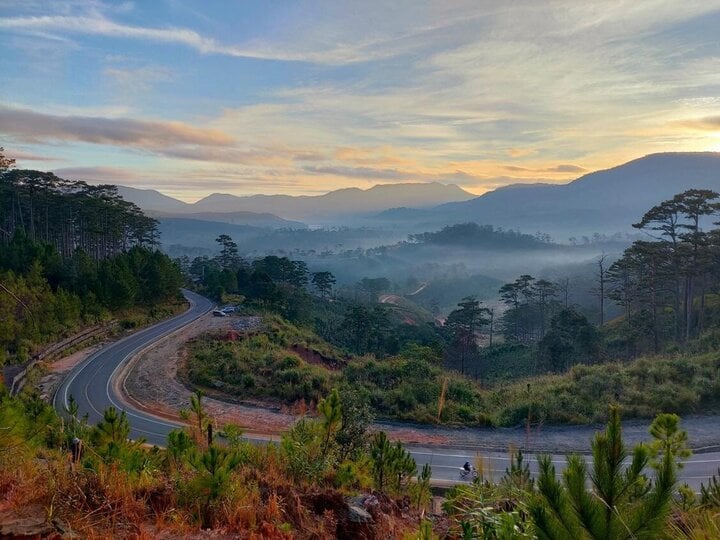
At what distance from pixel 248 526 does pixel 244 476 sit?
1254mm

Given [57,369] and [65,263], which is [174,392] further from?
[65,263]

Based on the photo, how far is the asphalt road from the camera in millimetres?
11828

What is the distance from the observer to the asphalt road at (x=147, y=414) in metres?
11.8

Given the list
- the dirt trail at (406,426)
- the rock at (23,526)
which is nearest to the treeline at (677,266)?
the dirt trail at (406,426)

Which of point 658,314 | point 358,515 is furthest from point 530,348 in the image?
point 358,515

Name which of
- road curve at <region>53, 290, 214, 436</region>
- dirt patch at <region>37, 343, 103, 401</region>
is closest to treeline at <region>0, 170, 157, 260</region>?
road curve at <region>53, 290, 214, 436</region>

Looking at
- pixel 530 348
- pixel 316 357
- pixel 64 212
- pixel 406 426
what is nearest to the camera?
pixel 406 426

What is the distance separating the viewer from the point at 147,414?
742 inches

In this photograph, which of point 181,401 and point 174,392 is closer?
point 181,401

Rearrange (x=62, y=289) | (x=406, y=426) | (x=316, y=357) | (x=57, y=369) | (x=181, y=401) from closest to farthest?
1. (x=406, y=426)
2. (x=181, y=401)
3. (x=57, y=369)
4. (x=62, y=289)
5. (x=316, y=357)

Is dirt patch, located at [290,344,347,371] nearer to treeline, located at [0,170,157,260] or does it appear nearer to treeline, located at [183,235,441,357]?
treeline, located at [183,235,441,357]

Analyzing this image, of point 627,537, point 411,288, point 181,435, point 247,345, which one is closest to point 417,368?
point 247,345

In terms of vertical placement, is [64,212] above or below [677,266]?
above

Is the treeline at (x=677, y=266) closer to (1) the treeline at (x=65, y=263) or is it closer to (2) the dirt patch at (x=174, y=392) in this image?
(2) the dirt patch at (x=174, y=392)
